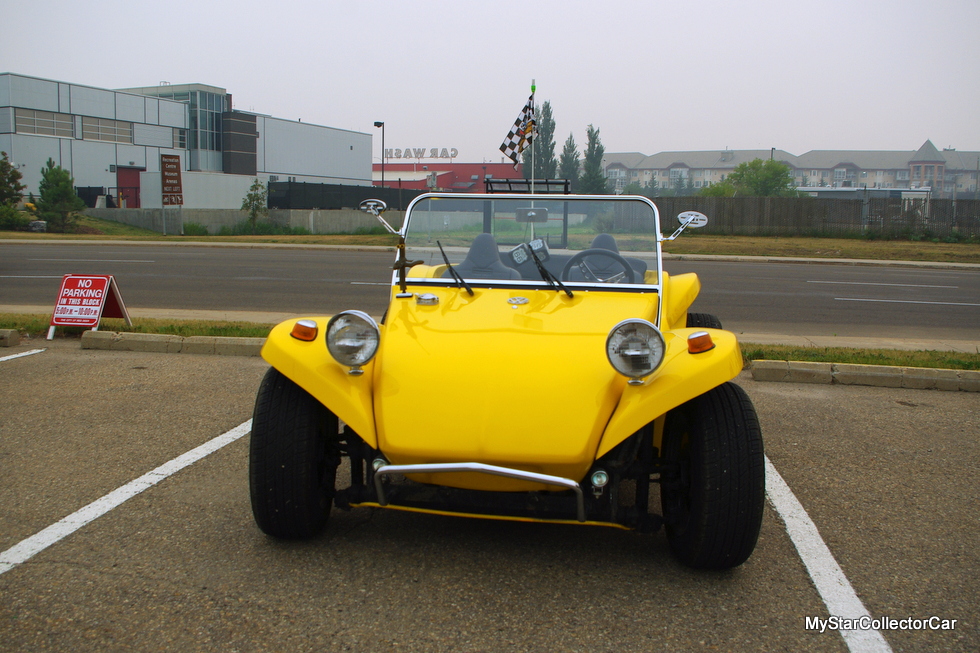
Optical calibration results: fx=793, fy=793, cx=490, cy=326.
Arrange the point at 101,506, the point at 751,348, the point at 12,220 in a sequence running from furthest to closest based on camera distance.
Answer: the point at 12,220
the point at 751,348
the point at 101,506

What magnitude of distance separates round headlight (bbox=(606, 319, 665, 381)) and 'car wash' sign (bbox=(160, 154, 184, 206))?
31.4 metres

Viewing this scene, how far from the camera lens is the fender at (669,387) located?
304 centimetres

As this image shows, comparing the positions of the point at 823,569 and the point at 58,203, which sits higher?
the point at 58,203

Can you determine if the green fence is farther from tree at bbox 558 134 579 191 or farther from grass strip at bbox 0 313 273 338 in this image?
tree at bbox 558 134 579 191

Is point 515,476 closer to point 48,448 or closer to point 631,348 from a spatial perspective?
point 631,348

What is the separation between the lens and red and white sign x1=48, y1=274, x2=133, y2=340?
331 inches

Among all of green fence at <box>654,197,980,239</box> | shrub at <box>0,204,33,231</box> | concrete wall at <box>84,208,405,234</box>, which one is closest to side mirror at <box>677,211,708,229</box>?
green fence at <box>654,197,980,239</box>

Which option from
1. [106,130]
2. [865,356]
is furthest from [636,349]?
[106,130]

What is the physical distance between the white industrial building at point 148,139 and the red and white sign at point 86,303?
3710cm

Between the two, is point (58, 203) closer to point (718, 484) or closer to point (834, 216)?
point (834, 216)

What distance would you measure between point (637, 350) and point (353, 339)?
1.18 meters

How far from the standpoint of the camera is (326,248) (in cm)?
2470

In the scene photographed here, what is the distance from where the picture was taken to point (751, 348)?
25.4ft

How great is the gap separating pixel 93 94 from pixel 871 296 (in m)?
49.8
